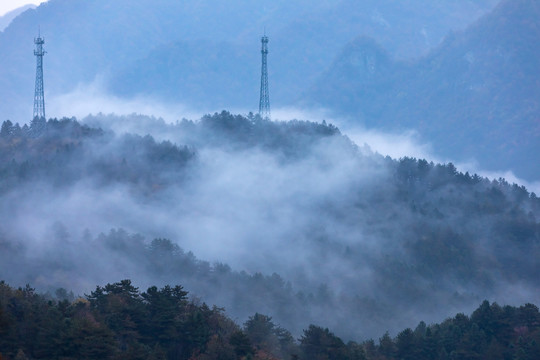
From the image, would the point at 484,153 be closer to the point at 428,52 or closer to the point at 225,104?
the point at 428,52

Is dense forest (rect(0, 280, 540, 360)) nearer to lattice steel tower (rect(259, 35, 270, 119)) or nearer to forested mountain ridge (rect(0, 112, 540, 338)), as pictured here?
forested mountain ridge (rect(0, 112, 540, 338))

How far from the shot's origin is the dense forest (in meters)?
38.5

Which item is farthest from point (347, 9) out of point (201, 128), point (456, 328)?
point (456, 328)

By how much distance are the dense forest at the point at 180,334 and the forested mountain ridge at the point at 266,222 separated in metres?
19.3

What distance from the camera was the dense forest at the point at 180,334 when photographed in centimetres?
3853

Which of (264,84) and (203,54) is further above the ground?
(203,54)

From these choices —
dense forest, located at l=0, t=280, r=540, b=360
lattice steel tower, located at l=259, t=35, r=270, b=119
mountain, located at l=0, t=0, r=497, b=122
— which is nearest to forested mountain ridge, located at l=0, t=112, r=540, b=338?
lattice steel tower, located at l=259, t=35, r=270, b=119

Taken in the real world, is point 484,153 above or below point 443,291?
above

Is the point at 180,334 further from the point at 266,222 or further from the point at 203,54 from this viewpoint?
the point at 203,54

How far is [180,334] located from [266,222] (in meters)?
56.5

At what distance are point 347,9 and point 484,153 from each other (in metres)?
54.7

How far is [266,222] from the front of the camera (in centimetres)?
10162

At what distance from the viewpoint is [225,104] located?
18400 cm

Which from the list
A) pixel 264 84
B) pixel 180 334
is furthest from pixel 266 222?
pixel 180 334
